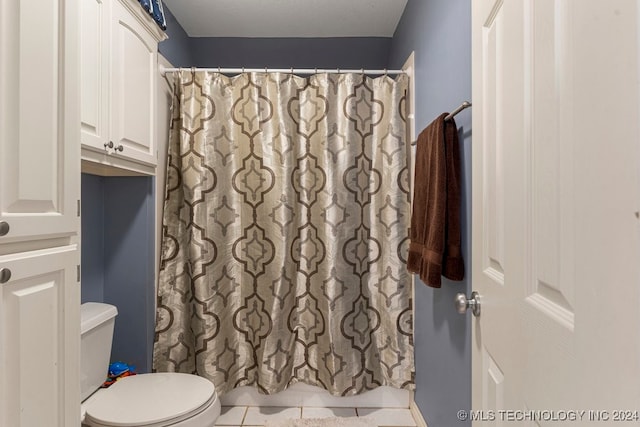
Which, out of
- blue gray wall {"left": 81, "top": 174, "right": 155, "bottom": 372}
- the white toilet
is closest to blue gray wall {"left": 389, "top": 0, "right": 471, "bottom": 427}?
the white toilet

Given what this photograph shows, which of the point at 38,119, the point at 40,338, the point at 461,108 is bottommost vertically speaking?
the point at 40,338

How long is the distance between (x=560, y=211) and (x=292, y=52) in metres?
2.44

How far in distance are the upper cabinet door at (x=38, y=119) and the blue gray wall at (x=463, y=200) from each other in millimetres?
1223

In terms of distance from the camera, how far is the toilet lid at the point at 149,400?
4.33ft

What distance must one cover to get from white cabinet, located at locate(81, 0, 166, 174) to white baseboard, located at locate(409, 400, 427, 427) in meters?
1.91

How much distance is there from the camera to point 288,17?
7.57ft

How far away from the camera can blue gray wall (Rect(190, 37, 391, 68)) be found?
8.47ft

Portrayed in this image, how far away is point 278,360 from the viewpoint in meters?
2.07

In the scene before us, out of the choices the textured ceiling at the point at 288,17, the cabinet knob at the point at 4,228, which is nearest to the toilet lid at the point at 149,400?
the cabinet knob at the point at 4,228

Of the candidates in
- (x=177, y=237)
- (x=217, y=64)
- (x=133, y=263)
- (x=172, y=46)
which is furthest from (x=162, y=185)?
(x=217, y=64)

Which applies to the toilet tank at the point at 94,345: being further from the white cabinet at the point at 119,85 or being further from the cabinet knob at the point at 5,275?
the cabinet knob at the point at 5,275

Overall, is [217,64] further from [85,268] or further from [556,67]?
[556,67]

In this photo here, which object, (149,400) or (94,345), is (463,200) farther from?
(94,345)

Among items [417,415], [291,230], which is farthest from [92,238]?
[417,415]
